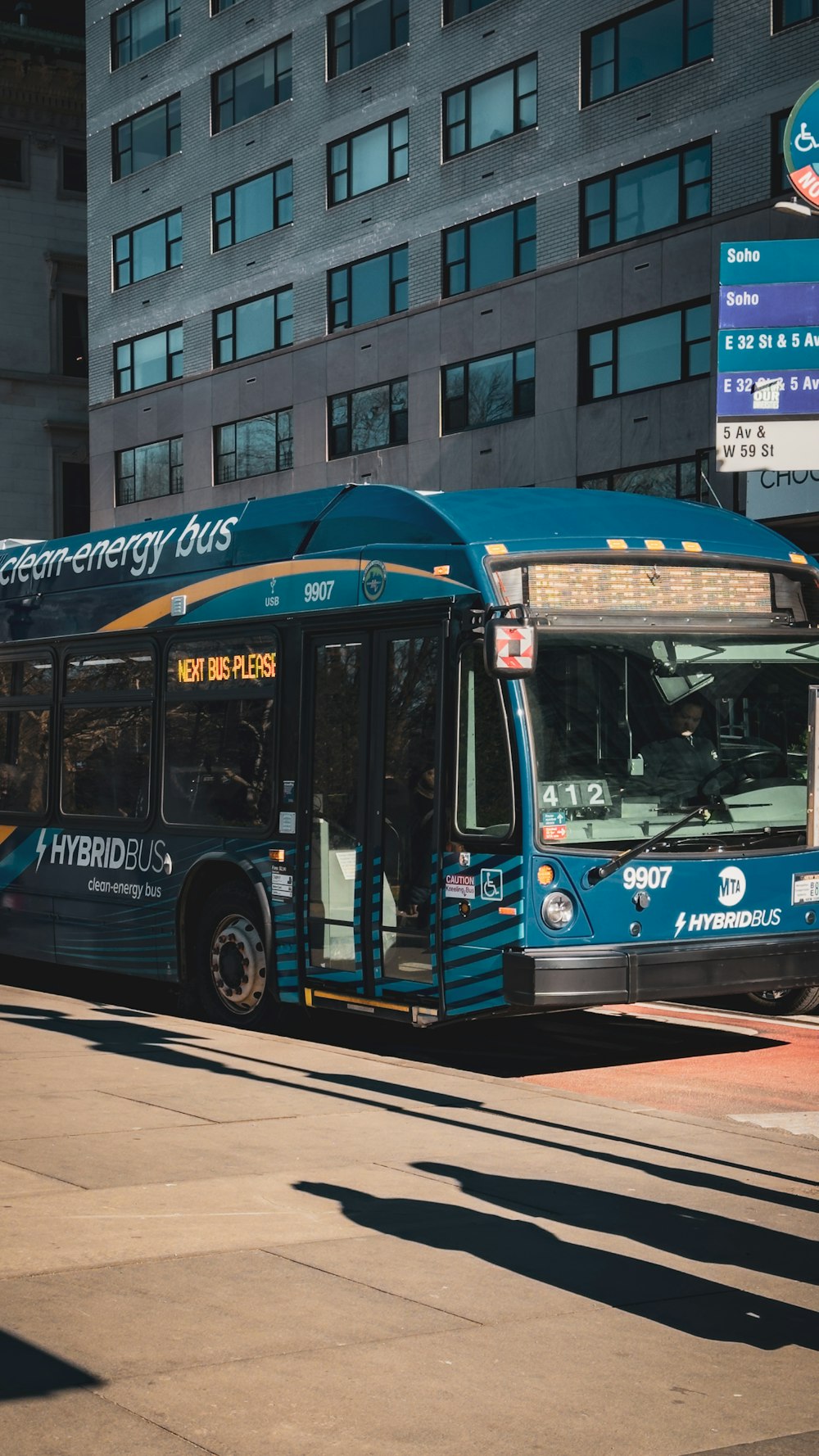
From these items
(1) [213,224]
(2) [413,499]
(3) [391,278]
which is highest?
(1) [213,224]

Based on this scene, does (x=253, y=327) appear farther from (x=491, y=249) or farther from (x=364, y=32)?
(x=491, y=249)

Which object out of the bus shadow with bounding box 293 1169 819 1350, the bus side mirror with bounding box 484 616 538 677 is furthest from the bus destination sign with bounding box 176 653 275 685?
the bus shadow with bounding box 293 1169 819 1350

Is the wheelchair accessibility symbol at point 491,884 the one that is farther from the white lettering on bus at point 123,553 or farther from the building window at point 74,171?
the building window at point 74,171

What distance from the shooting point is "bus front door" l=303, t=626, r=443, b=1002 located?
10.9 m

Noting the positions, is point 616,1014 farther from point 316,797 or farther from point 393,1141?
point 393,1141

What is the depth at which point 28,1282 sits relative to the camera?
20.2 ft

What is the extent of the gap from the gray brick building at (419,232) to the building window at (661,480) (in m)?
0.05

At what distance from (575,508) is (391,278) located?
26272mm

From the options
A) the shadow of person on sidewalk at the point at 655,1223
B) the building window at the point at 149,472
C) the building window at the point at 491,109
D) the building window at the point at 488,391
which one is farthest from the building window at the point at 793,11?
the shadow of person on sidewalk at the point at 655,1223

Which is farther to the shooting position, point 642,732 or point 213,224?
point 213,224

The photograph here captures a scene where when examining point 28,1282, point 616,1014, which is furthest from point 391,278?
point 28,1282

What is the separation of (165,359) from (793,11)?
19543mm

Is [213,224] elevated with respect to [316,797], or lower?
elevated

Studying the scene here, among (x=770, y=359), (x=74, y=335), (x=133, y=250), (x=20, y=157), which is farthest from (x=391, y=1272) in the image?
(x=20, y=157)
